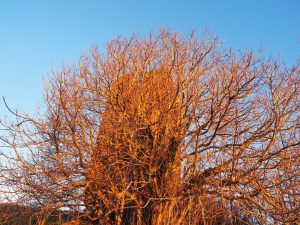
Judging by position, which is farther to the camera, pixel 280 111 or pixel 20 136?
pixel 20 136

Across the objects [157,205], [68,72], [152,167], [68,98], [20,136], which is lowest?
[157,205]

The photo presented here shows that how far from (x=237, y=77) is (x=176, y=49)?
188 cm

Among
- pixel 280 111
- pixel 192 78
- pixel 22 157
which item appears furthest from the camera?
pixel 192 78

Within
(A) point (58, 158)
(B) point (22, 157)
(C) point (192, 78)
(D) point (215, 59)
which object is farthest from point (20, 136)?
(D) point (215, 59)

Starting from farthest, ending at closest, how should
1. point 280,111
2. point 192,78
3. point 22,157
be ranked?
point 192,78 < point 22,157 < point 280,111

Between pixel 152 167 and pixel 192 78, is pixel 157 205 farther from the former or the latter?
pixel 192 78

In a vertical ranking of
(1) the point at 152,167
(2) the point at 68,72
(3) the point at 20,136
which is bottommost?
(1) the point at 152,167

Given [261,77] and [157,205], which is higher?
[261,77]

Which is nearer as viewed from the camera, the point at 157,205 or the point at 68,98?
the point at 157,205

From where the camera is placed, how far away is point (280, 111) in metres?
8.57

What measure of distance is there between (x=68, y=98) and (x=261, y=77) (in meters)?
4.76

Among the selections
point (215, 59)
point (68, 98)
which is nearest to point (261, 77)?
point (215, 59)

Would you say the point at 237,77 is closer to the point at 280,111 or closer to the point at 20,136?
the point at 280,111

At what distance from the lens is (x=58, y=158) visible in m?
9.02
